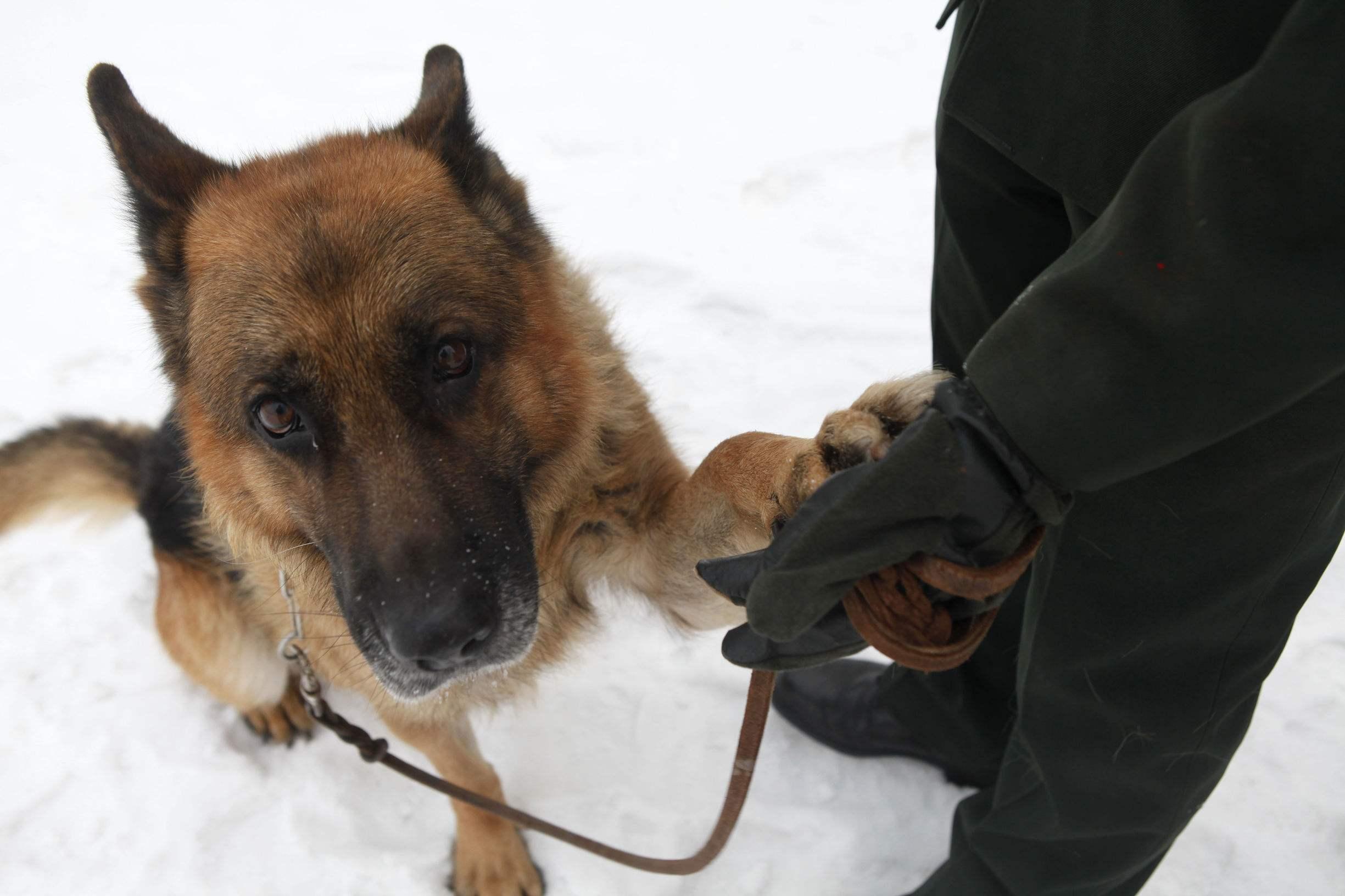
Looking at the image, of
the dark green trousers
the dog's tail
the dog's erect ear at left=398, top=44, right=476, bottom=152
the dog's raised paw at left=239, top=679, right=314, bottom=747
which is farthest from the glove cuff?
the dog's tail

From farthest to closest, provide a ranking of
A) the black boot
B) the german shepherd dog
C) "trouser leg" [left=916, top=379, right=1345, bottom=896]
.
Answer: the black boot < the german shepherd dog < "trouser leg" [left=916, top=379, right=1345, bottom=896]

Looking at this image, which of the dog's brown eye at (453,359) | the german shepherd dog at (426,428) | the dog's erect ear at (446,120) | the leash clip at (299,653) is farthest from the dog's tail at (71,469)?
the dog's brown eye at (453,359)

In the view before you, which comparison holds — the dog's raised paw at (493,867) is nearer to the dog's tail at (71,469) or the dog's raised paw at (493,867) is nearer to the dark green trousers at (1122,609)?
the dark green trousers at (1122,609)

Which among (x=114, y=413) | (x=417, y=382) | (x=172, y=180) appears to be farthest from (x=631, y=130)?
(x=417, y=382)

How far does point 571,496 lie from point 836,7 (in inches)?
208

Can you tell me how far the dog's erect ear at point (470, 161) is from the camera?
7.15ft

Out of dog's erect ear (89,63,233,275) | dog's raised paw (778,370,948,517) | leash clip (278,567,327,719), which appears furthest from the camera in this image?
leash clip (278,567,327,719)

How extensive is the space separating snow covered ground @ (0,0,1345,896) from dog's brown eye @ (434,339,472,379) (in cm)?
96

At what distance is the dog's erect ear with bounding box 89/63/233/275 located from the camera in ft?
6.70

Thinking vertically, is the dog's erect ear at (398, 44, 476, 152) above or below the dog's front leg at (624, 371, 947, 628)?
above

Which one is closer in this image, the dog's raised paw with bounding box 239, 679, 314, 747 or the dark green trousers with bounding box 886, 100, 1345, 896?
the dark green trousers with bounding box 886, 100, 1345, 896

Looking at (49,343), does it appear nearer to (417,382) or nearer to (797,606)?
(417,382)

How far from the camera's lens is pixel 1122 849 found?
73.2 inches

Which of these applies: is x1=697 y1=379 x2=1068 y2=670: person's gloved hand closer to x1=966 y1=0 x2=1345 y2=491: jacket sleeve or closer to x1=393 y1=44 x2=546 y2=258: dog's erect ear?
x1=966 y1=0 x2=1345 y2=491: jacket sleeve
